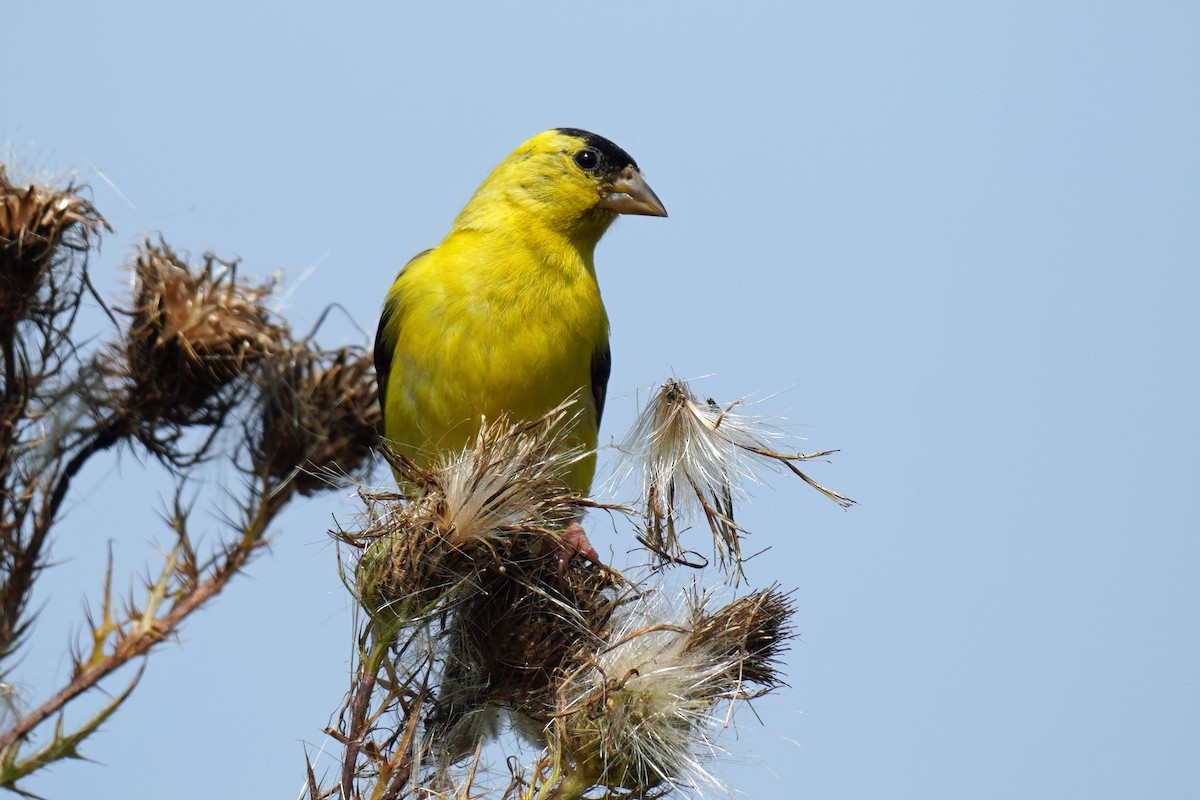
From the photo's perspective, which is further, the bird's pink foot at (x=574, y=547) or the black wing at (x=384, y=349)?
the black wing at (x=384, y=349)

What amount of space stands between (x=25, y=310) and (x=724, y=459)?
2.62 m

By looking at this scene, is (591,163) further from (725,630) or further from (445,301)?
(725,630)

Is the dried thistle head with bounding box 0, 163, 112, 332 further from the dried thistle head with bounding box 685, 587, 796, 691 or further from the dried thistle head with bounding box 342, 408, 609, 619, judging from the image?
the dried thistle head with bounding box 685, 587, 796, 691

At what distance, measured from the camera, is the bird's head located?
181 inches

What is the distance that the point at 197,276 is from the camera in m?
5.00

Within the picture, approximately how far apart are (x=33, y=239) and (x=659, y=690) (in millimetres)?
2830

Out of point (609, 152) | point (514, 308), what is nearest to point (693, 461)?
point (514, 308)

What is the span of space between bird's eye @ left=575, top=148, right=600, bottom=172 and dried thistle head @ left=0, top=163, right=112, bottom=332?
1.78 metres

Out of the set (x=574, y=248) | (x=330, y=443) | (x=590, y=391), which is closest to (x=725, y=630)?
(x=590, y=391)

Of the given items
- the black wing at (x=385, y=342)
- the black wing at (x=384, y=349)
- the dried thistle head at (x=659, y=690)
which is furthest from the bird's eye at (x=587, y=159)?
the dried thistle head at (x=659, y=690)

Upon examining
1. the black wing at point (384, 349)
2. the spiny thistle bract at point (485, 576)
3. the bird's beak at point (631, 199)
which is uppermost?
the bird's beak at point (631, 199)

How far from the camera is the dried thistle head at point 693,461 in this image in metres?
3.05

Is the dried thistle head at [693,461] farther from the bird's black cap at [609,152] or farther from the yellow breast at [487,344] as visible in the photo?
the bird's black cap at [609,152]

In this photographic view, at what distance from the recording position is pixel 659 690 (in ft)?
9.25
